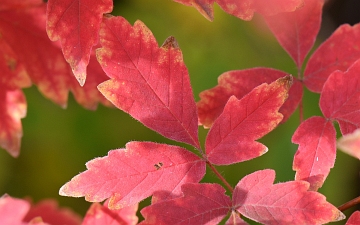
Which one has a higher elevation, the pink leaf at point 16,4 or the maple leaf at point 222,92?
the pink leaf at point 16,4

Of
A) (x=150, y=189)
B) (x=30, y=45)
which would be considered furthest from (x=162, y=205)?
(x=30, y=45)

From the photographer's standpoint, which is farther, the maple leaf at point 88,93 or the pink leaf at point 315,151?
the maple leaf at point 88,93

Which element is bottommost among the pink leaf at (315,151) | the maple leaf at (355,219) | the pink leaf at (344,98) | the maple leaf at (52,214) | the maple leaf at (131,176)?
the maple leaf at (52,214)

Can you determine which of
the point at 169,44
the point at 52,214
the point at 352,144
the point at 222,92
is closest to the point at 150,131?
the point at 52,214

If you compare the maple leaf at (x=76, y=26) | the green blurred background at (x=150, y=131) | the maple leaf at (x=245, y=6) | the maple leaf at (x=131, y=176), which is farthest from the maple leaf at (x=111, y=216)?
the green blurred background at (x=150, y=131)

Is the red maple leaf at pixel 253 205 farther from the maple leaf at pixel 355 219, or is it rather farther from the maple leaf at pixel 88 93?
the maple leaf at pixel 88 93

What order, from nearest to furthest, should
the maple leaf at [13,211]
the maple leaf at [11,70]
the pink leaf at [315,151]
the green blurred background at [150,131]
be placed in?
the maple leaf at [13,211]
the pink leaf at [315,151]
the maple leaf at [11,70]
the green blurred background at [150,131]

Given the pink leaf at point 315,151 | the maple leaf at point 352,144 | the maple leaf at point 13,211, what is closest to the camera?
the maple leaf at point 352,144

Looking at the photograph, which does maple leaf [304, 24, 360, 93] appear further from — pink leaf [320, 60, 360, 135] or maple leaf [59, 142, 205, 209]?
maple leaf [59, 142, 205, 209]
